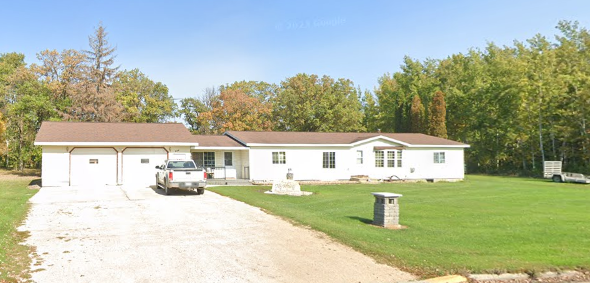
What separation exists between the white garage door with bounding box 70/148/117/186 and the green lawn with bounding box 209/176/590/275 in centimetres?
1070

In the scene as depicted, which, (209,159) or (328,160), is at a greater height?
(209,159)

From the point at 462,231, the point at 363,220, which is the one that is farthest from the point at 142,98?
the point at 462,231

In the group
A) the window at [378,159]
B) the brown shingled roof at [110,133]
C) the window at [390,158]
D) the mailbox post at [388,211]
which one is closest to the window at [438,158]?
the window at [390,158]

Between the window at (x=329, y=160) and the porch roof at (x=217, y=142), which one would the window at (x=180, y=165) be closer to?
the porch roof at (x=217, y=142)

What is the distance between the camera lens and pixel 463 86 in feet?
165

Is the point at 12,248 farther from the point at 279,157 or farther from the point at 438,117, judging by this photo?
the point at 438,117

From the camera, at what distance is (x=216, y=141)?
29297 mm

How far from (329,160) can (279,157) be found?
3.66 m

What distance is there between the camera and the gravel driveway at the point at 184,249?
683cm

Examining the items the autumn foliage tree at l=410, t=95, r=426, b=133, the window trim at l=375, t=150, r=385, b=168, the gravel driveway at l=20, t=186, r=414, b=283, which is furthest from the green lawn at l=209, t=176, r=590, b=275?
the autumn foliage tree at l=410, t=95, r=426, b=133

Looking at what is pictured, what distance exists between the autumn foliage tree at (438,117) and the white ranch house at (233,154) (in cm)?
1194

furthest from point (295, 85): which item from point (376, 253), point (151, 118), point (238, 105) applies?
point (376, 253)

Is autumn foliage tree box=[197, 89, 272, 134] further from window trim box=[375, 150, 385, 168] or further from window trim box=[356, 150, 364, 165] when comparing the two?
window trim box=[375, 150, 385, 168]

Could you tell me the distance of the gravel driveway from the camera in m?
6.83
